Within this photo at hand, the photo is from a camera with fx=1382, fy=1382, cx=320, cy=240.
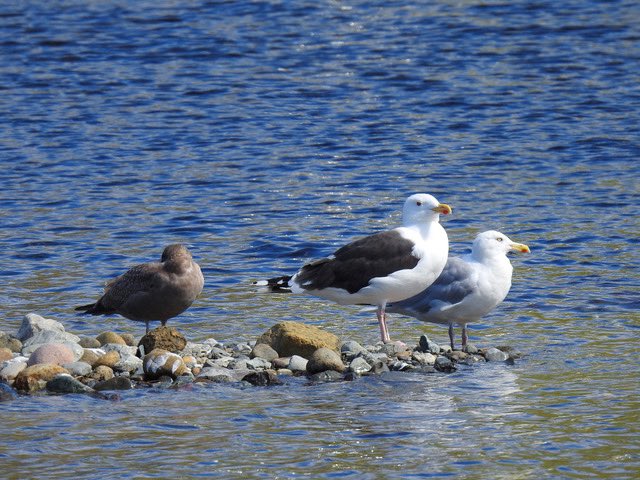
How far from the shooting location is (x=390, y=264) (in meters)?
12.0

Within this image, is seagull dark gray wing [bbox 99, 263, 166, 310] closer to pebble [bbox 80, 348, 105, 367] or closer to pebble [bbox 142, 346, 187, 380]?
pebble [bbox 80, 348, 105, 367]

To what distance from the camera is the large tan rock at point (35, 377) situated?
34.9ft

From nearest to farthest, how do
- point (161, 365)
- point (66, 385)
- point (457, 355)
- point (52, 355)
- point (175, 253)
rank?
point (66, 385), point (161, 365), point (52, 355), point (457, 355), point (175, 253)

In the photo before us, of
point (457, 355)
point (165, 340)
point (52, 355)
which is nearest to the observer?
point (52, 355)

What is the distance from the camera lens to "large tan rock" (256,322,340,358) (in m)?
11.5

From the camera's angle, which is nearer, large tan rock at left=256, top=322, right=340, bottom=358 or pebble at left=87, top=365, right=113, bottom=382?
pebble at left=87, top=365, right=113, bottom=382

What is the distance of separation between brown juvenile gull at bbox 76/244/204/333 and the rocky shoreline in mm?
305

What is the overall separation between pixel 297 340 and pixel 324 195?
23.8ft

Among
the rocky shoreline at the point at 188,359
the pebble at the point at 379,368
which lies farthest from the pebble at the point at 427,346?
the pebble at the point at 379,368

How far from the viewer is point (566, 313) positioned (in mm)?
13352

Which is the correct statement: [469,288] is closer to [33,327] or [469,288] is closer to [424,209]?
[424,209]

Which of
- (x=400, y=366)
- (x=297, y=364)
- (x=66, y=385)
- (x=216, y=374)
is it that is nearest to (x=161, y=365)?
(x=216, y=374)

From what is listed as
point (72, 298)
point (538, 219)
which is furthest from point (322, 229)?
point (72, 298)

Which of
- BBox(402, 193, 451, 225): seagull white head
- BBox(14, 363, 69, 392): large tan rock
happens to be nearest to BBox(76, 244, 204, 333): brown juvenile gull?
BBox(14, 363, 69, 392): large tan rock
